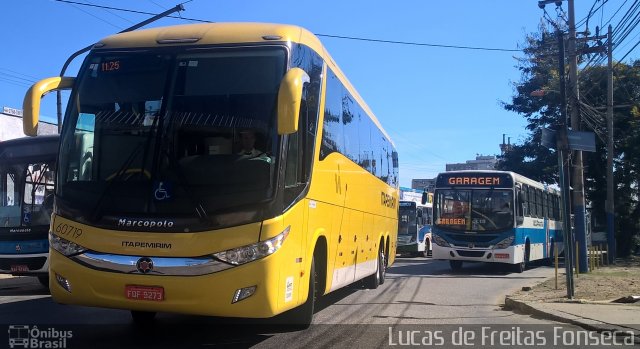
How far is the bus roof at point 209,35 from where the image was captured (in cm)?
672

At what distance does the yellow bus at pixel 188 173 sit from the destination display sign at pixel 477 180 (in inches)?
533

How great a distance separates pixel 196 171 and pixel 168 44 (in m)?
1.65

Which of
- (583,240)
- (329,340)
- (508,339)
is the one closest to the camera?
(329,340)

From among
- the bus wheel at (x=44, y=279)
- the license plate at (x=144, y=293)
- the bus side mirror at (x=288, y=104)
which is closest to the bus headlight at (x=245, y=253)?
the license plate at (x=144, y=293)

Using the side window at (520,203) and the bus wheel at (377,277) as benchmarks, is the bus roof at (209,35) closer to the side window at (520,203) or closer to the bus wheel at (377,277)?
the bus wheel at (377,277)

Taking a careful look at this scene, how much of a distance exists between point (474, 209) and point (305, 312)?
13176mm

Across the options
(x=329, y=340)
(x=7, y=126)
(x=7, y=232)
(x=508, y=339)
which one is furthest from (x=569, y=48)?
(x=7, y=126)

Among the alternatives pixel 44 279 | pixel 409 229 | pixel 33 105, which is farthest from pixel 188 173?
pixel 409 229

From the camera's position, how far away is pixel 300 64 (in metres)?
6.97

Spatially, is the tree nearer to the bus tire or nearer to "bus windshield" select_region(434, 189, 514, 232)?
"bus windshield" select_region(434, 189, 514, 232)

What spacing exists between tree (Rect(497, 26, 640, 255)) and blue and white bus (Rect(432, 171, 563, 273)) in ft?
33.2

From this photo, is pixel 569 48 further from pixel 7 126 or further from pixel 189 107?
pixel 7 126

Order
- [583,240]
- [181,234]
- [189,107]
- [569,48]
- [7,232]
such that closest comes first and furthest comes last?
[181,234], [189,107], [7,232], [583,240], [569,48]

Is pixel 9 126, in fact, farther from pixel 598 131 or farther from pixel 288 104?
pixel 598 131
